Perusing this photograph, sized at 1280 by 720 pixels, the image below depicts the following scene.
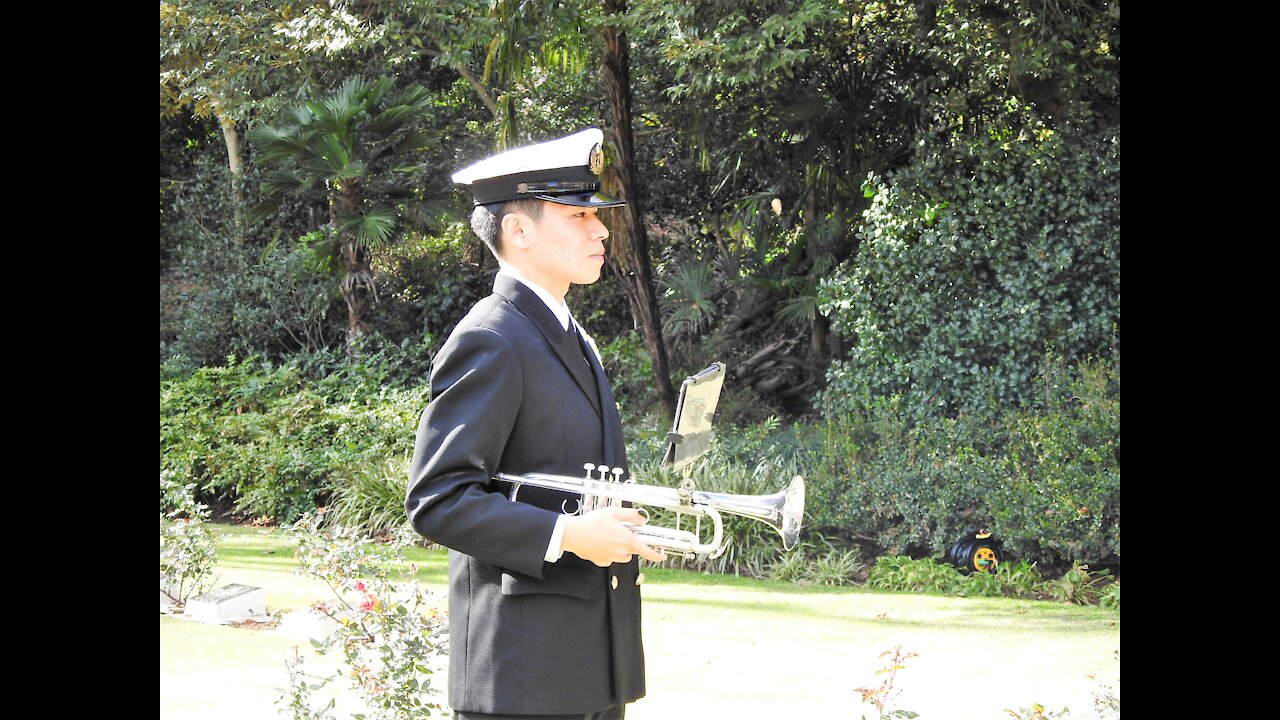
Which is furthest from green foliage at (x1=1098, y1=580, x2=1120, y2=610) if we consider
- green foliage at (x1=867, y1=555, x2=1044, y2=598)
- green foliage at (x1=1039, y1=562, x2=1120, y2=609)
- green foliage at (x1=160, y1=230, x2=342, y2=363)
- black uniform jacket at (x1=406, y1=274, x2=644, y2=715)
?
green foliage at (x1=160, y1=230, x2=342, y2=363)

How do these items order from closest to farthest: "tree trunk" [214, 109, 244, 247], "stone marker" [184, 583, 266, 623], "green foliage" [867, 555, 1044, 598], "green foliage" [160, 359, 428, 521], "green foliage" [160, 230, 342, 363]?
"stone marker" [184, 583, 266, 623] → "green foliage" [867, 555, 1044, 598] → "green foliage" [160, 359, 428, 521] → "green foliage" [160, 230, 342, 363] → "tree trunk" [214, 109, 244, 247]

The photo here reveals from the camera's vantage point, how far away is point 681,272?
42.2 feet

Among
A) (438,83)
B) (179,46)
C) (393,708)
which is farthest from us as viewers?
(438,83)

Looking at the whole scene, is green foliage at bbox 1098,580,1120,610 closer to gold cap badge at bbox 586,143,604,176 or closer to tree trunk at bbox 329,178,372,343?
gold cap badge at bbox 586,143,604,176

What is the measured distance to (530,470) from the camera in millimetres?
2430

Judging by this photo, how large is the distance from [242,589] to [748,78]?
16.8 ft

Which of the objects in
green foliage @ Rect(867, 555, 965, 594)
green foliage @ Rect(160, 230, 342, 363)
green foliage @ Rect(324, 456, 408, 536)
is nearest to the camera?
green foliage @ Rect(867, 555, 965, 594)

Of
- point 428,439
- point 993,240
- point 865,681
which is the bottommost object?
point 865,681

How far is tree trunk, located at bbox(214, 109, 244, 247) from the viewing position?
47.8 ft

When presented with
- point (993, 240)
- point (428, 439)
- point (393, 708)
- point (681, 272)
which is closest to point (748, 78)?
point (993, 240)

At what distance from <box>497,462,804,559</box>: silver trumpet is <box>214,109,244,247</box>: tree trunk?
43.2ft

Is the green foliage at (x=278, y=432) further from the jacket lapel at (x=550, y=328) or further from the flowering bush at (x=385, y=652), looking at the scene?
the jacket lapel at (x=550, y=328)

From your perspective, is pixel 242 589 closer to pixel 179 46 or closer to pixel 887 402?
pixel 887 402

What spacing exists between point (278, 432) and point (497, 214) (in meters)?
9.00
